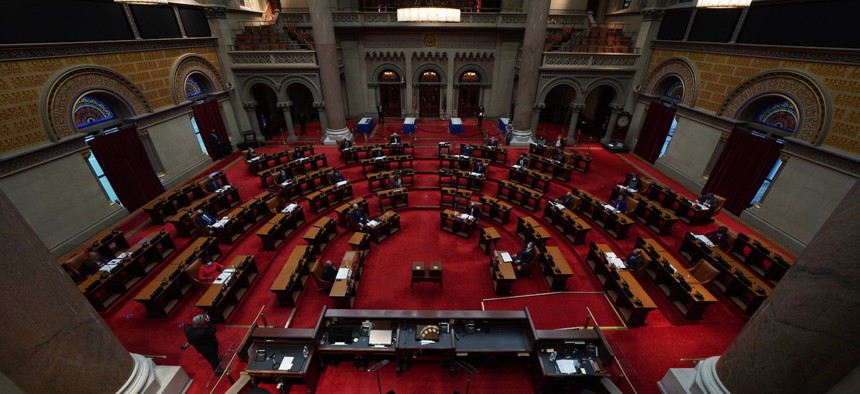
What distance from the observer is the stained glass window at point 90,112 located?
34.6 feet

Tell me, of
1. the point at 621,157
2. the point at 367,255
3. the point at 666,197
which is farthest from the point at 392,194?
the point at 621,157

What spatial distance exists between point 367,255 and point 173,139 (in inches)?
418

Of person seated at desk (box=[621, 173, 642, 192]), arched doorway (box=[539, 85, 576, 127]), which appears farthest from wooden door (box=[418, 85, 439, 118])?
person seated at desk (box=[621, 173, 642, 192])

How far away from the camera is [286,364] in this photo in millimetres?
6199

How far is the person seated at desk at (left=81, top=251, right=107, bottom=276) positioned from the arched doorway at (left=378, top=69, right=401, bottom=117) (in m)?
17.7

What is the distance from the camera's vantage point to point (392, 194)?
12.5m

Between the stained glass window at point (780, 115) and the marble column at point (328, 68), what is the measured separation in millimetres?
18139

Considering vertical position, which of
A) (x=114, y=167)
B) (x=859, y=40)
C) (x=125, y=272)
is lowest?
(x=125, y=272)

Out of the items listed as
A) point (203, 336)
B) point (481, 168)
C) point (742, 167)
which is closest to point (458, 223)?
point (481, 168)

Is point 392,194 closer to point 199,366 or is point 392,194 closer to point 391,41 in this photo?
point 199,366

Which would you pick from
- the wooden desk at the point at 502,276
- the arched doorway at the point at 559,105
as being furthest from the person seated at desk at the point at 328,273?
the arched doorway at the point at 559,105

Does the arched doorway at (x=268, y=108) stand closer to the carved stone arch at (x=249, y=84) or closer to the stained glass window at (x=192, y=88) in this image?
the carved stone arch at (x=249, y=84)

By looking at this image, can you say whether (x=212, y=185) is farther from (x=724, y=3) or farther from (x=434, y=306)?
(x=724, y=3)

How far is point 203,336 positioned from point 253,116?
51.2 ft
